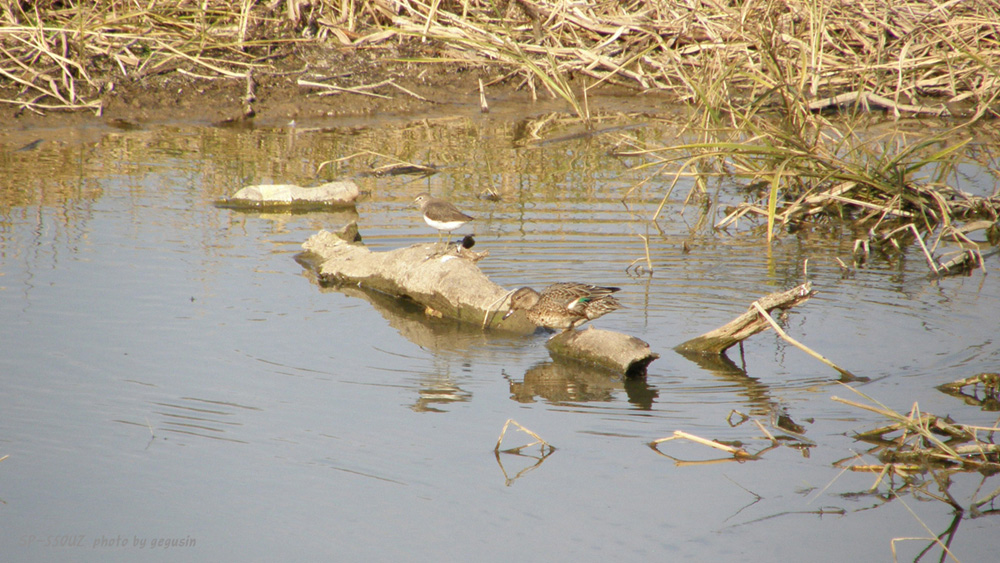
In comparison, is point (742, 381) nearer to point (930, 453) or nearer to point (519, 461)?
point (930, 453)

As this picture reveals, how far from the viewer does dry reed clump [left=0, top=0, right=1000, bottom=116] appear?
45.6 feet

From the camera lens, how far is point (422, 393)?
605 cm

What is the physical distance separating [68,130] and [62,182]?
272 cm

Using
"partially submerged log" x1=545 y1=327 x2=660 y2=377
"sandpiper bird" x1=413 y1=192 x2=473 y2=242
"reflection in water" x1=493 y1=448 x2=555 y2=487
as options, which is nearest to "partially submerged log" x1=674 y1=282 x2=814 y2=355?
"partially submerged log" x1=545 y1=327 x2=660 y2=377

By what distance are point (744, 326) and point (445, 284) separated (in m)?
2.48

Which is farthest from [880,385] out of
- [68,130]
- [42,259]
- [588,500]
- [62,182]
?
[68,130]

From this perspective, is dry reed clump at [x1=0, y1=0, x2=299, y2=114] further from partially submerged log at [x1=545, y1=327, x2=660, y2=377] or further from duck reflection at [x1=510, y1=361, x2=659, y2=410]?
duck reflection at [x1=510, y1=361, x2=659, y2=410]

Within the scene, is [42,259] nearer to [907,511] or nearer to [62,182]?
[62,182]

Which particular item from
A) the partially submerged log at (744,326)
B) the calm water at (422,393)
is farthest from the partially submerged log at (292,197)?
the partially submerged log at (744,326)

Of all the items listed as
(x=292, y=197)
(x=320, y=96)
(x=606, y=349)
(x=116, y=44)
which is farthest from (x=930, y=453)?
(x=116, y=44)

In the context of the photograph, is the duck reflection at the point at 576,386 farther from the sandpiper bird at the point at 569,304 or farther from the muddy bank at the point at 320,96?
the muddy bank at the point at 320,96

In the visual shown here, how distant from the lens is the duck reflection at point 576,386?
20.0 feet

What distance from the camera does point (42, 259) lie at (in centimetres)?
839

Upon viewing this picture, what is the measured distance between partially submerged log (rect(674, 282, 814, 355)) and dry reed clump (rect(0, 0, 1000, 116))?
7.20 m
